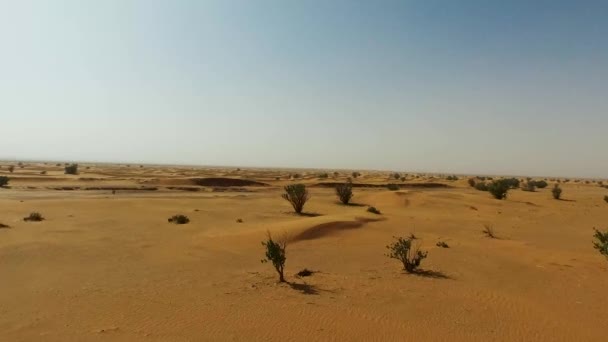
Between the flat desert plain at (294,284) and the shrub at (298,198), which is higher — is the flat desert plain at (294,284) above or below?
below

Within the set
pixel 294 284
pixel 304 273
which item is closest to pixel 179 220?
pixel 304 273

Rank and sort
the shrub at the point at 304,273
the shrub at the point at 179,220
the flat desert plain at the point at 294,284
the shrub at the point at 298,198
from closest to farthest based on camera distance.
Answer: the flat desert plain at the point at 294,284 → the shrub at the point at 304,273 → the shrub at the point at 179,220 → the shrub at the point at 298,198

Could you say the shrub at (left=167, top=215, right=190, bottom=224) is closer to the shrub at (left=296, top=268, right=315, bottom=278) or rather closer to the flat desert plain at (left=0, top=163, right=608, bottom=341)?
the flat desert plain at (left=0, top=163, right=608, bottom=341)

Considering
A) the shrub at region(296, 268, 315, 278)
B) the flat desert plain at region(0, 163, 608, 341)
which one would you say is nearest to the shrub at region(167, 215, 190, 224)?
the flat desert plain at region(0, 163, 608, 341)

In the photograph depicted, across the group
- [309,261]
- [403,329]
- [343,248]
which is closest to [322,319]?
[403,329]

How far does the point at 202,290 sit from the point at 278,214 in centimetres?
1365

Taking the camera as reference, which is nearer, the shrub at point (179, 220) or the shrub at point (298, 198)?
the shrub at point (179, 220)

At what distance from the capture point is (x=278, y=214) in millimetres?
22484

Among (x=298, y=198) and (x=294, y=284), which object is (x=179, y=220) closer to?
(x=298, y=198)

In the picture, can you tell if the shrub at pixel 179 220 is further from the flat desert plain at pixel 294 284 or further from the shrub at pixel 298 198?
the shrub at pixel 298 198

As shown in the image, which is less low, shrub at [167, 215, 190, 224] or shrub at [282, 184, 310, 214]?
shrub at [282, 184, 310, 214]

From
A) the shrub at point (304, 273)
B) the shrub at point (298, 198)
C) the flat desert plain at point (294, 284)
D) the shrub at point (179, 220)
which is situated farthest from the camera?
→ the shrub at point (298, 198)

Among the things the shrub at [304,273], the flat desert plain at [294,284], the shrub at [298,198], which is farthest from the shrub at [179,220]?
the shrub at [304,273]

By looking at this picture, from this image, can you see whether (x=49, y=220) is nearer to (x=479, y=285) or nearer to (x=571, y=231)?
(x=479, y=285)
